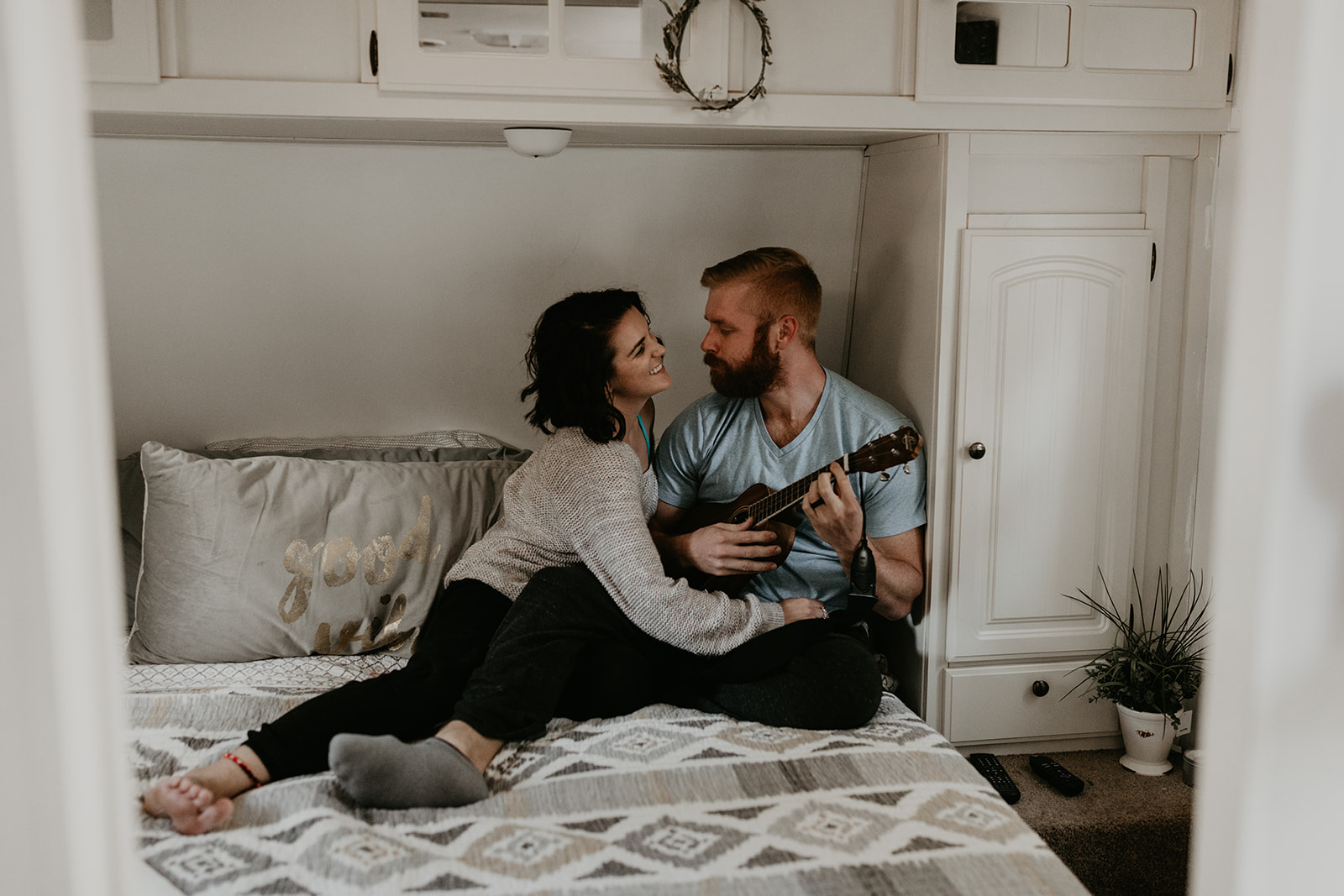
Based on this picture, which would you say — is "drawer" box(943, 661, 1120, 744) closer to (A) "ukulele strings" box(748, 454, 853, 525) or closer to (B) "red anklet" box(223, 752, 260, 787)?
(A) "ukulele strings" box(748, 454, 853, 525)

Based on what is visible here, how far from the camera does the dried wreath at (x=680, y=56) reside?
1979 mm

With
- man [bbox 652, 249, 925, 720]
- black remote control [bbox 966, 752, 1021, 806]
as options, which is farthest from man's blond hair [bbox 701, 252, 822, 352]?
black remote control [bbox 966, 752, 1021, 806]

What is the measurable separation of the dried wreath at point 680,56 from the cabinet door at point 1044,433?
1.77 ft

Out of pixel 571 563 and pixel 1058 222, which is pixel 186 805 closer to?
pixel 571 563

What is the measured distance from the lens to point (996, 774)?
2.19 meters

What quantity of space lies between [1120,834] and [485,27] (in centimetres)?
197

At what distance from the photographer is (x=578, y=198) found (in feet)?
8.46

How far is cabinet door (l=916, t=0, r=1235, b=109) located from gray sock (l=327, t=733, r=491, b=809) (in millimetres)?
1523

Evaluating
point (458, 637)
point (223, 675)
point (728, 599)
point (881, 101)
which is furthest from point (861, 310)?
point (223, 675)

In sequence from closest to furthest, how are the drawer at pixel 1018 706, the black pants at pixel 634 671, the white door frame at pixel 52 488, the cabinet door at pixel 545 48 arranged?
the white door frame at pixel 52 488, the black pants at pixel 634 671, the cabinet door at pixel 545 48, the drawer at pixel 1018 706

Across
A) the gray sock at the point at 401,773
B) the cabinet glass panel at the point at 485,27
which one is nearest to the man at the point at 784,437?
the cabinet glass panel at the point at 485,27

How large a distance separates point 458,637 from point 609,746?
1.24 feet

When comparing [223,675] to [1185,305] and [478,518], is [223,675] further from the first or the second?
[1185,305]

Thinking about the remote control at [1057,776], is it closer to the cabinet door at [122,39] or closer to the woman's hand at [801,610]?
the woman's hand at [801,610]
